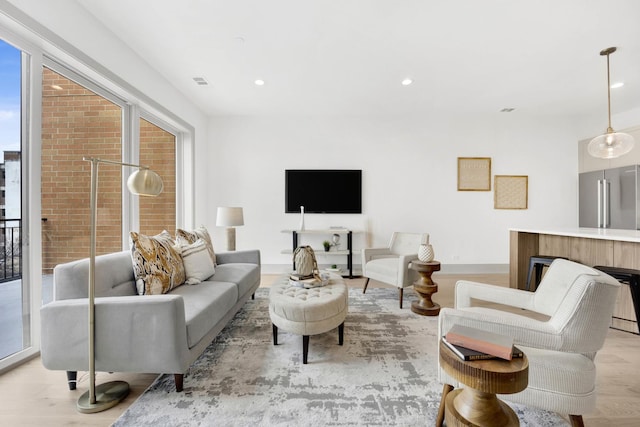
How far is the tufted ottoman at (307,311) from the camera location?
1938 mm

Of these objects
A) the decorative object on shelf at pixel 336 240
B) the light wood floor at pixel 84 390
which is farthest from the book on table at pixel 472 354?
the decorative object on shelf at pixel 336 240

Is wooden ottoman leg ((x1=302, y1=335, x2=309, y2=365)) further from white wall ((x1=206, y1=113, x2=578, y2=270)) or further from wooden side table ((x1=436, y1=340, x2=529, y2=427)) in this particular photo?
white wall ((x1=206, y1=113, x2=578, y2=270))

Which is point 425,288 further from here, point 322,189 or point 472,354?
point 322,189

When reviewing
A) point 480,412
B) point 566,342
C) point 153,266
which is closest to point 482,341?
point 480,412

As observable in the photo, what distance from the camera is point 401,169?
4.86m

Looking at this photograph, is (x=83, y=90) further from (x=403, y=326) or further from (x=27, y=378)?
(x=403, y=326)

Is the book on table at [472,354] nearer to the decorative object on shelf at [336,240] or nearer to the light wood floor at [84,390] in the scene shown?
the light wood floor at [84,390]

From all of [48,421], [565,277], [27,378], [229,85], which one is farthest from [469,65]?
[27,378]

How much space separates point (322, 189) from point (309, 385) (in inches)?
135

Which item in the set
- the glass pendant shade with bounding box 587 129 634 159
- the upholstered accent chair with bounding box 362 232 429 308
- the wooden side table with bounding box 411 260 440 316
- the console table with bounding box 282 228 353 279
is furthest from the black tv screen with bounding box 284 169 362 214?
the glass pendant shade with bounding box 587 129 634 159

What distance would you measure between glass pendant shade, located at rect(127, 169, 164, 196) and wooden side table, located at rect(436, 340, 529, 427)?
6.01ft

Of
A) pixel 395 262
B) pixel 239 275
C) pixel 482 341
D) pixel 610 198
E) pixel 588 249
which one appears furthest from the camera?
pixel 610 198

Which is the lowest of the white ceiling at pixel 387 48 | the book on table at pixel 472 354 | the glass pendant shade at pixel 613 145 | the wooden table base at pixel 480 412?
the wooden table base at pixel 480 412

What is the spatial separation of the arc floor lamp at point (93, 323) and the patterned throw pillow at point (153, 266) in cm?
44
